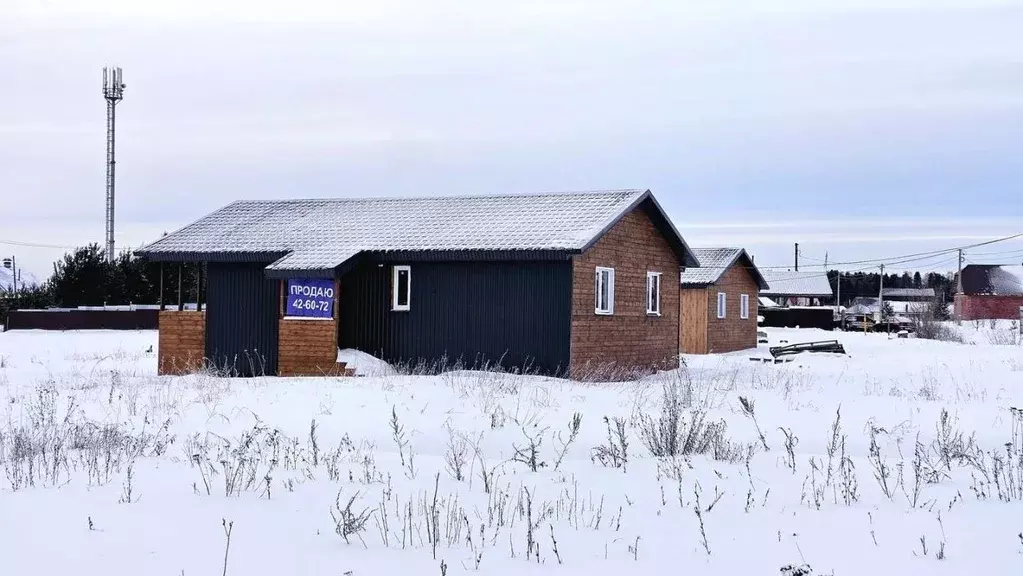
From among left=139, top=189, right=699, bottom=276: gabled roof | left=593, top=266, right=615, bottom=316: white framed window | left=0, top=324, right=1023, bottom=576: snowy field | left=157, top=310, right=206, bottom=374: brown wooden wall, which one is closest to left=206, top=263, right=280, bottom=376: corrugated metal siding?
left=157, top=310, right=206, bottom=374: brown wooden wall

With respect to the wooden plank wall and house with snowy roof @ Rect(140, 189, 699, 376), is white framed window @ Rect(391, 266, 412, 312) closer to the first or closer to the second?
house with snowy roof @ Rect(140, 189, 699, 376)

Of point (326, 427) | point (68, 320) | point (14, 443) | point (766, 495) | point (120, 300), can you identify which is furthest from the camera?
point (120, 300)

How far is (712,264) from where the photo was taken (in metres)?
34.3

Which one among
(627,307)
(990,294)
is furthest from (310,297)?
(990,294)

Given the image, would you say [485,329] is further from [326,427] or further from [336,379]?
[326,427]

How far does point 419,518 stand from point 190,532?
64.6 inches

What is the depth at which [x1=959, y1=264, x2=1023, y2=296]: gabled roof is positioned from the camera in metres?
74.2

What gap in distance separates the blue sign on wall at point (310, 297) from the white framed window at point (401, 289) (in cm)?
158

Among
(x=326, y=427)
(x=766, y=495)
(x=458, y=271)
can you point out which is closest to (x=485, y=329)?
(x=458, y=271)

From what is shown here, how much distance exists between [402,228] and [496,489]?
15434 mm

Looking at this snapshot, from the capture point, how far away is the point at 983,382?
20.5 m

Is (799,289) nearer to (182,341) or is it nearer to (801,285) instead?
(801,285)

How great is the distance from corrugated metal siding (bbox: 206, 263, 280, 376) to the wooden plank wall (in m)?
16.3

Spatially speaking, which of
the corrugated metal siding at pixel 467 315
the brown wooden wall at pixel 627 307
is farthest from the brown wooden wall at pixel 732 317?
the corrugated metal siding at pixel 467 315
